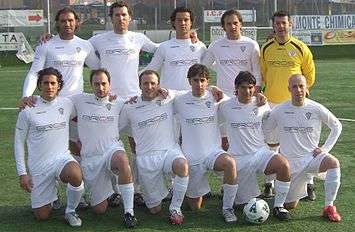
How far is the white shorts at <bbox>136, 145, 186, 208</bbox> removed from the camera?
5.08 metres

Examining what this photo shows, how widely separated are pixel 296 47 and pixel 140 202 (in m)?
2.02

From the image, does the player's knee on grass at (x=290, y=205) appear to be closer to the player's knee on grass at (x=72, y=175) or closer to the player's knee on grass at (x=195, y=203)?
the player's knee on grass at (x=195, y=203)

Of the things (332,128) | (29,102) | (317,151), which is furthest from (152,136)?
(332,128)

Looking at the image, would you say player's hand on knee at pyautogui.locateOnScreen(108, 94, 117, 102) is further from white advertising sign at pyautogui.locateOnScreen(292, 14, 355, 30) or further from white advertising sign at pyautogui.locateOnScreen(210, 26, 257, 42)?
white advertising sign at pyautogui.locateOnScreen(292, 14, 355, 30)

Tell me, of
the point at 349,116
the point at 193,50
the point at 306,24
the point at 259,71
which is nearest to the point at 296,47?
the point at 259,71

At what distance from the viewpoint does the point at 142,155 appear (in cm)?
518

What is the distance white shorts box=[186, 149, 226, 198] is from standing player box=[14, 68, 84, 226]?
0.93m

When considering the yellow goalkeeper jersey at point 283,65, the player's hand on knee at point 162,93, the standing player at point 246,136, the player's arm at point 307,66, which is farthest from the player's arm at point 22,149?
the player's arm at point 307,66

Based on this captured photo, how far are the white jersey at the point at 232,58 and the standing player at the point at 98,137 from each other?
117 centimetres

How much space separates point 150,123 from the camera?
17.0 ft

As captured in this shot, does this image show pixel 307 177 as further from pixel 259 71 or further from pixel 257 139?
pixel 259 71

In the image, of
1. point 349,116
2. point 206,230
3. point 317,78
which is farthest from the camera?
point 317,78

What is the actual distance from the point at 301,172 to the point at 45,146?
2117 mm

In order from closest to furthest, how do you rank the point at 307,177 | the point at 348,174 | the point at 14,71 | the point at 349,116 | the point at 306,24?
the point at 307,177 → the point at 348,174 → the point at 349,116 → the point at 14,71 → the point at 306,24
